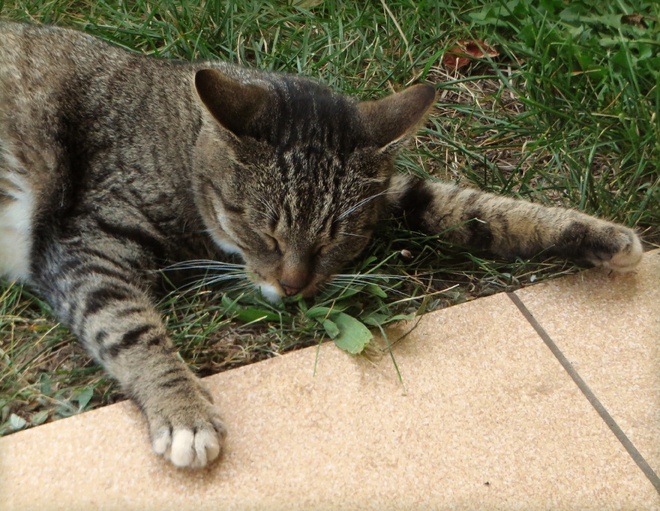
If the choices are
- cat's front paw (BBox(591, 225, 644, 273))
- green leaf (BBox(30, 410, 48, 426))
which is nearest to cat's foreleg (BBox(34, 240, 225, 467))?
green leaf (BBox(30, 410, 48, 426))

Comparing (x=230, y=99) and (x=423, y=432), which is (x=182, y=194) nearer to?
(x=230, y=99)

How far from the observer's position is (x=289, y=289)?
2393mm

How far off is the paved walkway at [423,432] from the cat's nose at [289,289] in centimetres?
21

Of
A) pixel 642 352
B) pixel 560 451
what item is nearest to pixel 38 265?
pixel 560 451

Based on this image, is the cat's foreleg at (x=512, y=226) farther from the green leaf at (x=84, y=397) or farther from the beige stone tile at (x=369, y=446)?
the green leaf at (x=84, y=397)

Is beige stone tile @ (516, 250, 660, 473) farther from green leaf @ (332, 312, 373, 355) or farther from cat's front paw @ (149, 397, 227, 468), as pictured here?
cat's front paw @ (149, 397, 227, 468)

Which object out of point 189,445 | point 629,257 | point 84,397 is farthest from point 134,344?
point 629,257

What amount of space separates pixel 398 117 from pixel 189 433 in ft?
3.80

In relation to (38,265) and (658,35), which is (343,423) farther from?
(658,35)

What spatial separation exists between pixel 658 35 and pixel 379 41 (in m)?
1.27

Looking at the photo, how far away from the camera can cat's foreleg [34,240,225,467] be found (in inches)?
78.6

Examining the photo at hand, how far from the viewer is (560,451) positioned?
2018mm

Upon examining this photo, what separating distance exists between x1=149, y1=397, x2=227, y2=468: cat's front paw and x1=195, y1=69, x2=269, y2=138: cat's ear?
0.83m

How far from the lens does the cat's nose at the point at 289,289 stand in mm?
2381
